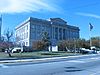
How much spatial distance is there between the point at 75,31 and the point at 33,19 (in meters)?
38.8

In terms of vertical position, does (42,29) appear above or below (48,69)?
above

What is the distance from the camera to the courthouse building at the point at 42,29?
140250mm

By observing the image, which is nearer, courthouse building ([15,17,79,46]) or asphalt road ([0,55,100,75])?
asphalt road ([0,55,100,75])

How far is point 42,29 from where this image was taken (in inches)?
5807

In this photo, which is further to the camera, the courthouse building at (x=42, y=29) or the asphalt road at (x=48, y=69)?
the courthouse building at (x=42, y=29)

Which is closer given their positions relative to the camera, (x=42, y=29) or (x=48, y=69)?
(x=48, y=69)

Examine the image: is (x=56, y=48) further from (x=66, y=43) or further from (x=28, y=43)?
(x=28, y=43)

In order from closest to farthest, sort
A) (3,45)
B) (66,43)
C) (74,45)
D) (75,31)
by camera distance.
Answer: (3,45) → (74,45) → (66,43) → (75,31)

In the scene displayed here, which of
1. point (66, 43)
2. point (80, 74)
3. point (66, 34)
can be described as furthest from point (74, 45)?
point (66, 34)

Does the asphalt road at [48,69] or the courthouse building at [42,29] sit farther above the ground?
the courthouse building at [42,29]

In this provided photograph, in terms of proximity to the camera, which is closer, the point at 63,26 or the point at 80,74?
the point at 80,74

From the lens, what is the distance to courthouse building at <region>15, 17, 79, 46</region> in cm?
14025

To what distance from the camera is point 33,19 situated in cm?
14062

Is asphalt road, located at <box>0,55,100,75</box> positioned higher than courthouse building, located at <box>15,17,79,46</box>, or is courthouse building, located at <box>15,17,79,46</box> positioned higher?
courthouse building, located at <box>15,17,79,46</box>
